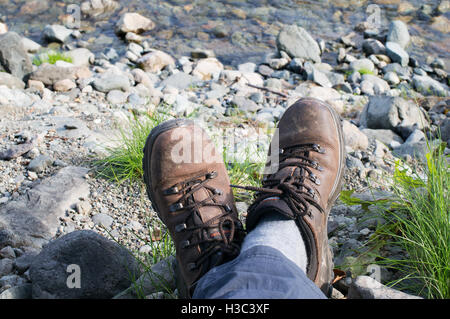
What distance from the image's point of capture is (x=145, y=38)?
7.10 m

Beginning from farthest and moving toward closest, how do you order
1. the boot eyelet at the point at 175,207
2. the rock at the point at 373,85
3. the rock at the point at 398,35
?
the rock at the point at 398,35, the rock at the point at 373,85, the boot eyelet at the point at 175,207

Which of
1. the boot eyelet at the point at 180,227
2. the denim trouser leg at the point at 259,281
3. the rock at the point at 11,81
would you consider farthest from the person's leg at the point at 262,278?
the rock at the point at 11,81

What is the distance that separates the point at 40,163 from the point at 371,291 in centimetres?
210

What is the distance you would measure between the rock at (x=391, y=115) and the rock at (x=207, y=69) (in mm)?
2185

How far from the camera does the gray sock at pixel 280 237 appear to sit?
4.99 ft

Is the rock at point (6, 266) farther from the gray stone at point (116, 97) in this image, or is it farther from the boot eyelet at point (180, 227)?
the gray stone at point (116, 97)

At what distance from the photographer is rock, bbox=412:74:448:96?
5588 mm

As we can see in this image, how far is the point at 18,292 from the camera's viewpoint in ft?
4.99

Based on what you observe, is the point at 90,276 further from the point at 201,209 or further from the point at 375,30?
the point at 375,30

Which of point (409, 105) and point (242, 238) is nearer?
point (242, 238)

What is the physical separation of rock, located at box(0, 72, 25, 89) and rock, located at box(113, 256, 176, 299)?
3122mm

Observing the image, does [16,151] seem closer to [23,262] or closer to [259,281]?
[23,262]

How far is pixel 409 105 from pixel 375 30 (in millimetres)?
4440
